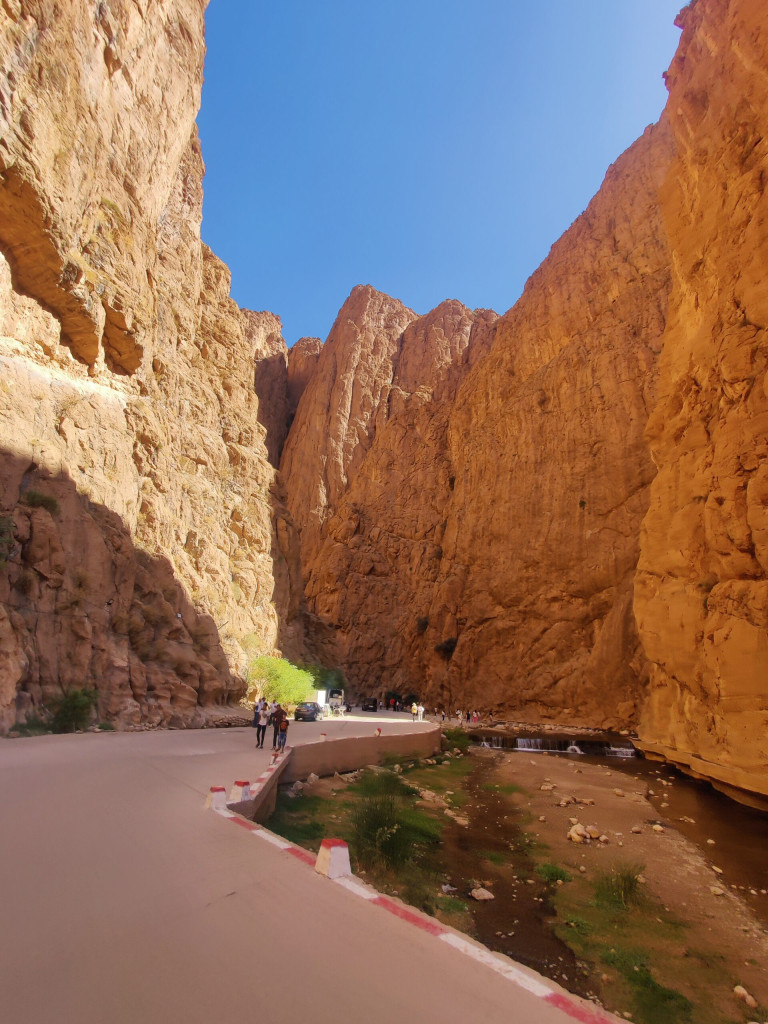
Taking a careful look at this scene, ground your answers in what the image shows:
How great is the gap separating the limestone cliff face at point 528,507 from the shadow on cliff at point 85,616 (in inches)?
1058

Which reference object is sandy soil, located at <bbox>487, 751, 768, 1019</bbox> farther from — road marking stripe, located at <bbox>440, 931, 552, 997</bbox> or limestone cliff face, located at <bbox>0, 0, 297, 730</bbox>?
limestone cliff face, located at <bbox>0, 0, 297, 730</bbox>

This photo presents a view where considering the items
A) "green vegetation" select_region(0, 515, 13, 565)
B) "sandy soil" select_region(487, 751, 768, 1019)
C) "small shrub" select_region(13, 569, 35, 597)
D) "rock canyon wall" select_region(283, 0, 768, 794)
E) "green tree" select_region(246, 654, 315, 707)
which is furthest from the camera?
"green tree" select_region(246, 654, 315, 707)

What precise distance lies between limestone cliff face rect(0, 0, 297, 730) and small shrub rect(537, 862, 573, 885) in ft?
36.9

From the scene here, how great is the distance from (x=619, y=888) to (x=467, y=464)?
44776mm

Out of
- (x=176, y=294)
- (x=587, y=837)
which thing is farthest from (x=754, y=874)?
(x=176, y=294)

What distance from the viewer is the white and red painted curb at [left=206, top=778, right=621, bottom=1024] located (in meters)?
2.88

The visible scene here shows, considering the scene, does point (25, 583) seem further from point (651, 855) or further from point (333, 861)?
point (651, 855)

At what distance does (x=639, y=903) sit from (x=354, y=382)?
69.3m

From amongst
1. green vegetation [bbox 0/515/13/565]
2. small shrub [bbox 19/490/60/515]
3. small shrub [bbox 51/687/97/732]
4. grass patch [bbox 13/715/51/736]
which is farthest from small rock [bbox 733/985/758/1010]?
small shrub [bbox 19/490/60/515]

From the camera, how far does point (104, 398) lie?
19953 mm

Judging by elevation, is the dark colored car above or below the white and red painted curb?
below

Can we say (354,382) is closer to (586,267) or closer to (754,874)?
(586,267)

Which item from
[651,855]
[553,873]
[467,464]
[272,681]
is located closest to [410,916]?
[553,873]

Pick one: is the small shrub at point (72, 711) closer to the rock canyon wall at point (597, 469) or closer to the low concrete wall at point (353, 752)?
the low concrete wall at point (353, 752)
